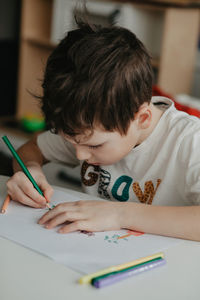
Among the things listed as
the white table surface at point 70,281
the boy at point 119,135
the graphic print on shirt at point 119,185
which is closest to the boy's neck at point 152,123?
the boy at point 119,135

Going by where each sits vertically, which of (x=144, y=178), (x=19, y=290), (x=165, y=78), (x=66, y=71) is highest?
(x=66, y=71)

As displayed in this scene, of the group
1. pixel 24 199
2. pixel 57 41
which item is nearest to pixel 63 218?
pixel 24 199

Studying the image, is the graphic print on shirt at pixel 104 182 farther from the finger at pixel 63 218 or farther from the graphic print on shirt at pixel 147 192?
the finger at pixel 63 218

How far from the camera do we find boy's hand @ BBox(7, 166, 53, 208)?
2.95 ft

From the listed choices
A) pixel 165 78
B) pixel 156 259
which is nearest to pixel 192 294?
pixel 156 259

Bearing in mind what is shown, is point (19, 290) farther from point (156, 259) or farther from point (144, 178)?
point (144, 178)

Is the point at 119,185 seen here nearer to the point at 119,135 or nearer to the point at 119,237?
the point at 119,135

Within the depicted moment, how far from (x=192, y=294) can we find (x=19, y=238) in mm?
291

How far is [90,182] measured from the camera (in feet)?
3.83

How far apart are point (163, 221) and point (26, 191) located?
28cm

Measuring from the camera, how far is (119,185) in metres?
1.11

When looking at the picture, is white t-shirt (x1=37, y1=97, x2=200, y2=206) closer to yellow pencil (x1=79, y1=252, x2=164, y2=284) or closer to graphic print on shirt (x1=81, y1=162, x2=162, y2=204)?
Result: graphic print on shirt (x1=81, y1=162, x2=162, y2=204)

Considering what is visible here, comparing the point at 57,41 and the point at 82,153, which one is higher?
the point at 82,153

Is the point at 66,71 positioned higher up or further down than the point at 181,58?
higher up
